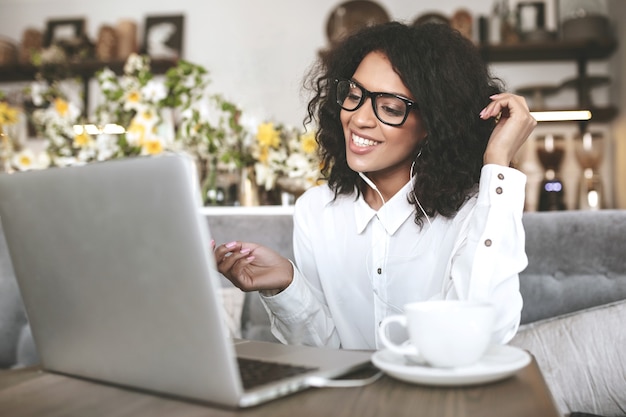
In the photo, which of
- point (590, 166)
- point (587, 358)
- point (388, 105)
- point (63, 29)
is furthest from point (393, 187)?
point (63, 29)

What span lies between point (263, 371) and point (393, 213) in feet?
2.37

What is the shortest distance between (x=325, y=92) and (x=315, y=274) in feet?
1.53

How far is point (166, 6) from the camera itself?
4.43 metres

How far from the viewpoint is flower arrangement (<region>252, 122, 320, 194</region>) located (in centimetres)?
205

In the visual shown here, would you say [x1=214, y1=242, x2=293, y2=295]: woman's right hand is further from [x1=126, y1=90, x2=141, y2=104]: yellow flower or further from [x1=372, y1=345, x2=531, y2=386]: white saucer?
[x1=126, y1=90, x2=141, y2=104]: yellow flower

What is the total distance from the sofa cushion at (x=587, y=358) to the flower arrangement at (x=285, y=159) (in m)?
0.81

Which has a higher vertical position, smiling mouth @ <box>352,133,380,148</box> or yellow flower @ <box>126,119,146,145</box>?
yellow flower @ <box>126,119,146,145</box>

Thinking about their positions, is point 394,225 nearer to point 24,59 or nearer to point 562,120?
point 562,120

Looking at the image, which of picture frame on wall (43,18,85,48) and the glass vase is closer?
the glass vase

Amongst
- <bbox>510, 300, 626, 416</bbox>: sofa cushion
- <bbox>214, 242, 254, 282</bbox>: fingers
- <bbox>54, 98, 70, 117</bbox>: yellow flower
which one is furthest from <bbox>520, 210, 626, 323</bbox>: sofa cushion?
<bbox>54, 98, 70, 117</bbox>: yellow flower

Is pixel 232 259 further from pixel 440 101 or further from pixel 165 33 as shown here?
pixel 165 33

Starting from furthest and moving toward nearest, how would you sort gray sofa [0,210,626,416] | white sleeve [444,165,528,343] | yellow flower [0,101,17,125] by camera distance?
yellow flower [0,101,17,125]
gray sofa [0,210,626,416]
white sleeve [444,165,528,343]

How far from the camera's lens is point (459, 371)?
671 mm

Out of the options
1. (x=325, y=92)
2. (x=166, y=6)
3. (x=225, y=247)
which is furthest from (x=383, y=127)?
(x=166, y=6)
